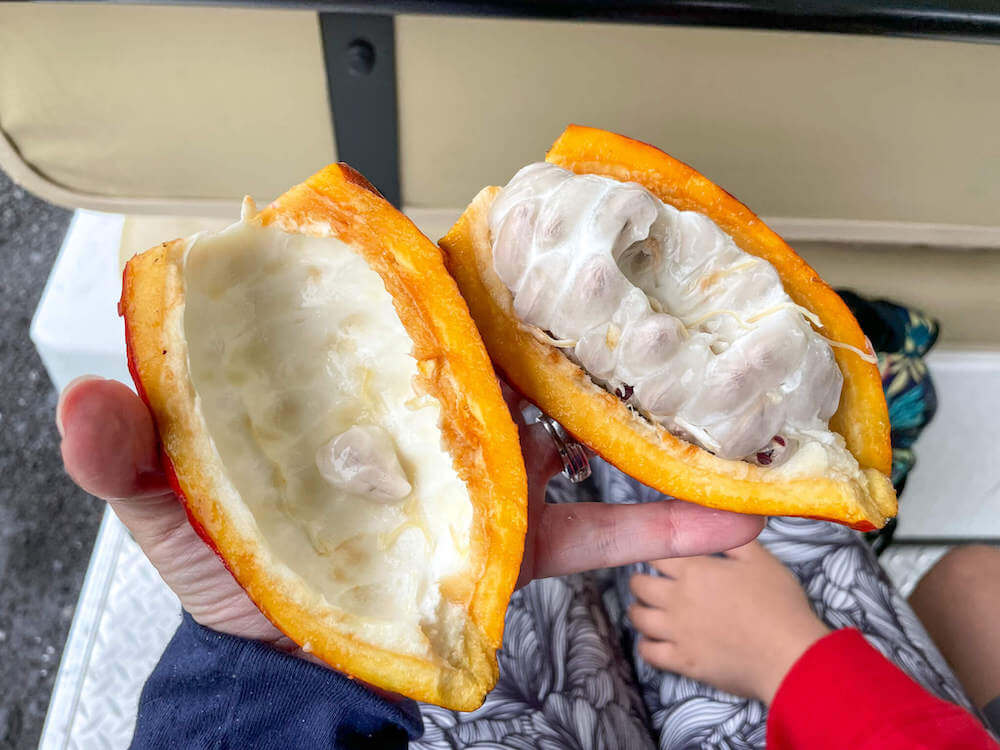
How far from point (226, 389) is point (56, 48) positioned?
428mm

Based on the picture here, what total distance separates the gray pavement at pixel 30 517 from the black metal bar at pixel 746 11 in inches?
33.1

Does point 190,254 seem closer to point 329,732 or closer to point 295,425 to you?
point 295,425

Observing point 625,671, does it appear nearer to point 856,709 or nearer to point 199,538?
point 856,709

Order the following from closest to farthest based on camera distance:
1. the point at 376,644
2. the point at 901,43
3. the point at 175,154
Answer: the point at 376,644 < the point at 901,43 < the point at 175,154

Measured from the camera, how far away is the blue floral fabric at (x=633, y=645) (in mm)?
769

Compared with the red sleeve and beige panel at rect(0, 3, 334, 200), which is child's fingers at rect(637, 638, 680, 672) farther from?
beige panel at rect(0, 3, 334, 200)

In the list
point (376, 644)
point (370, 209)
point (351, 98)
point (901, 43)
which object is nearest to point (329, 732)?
point (376, 644)

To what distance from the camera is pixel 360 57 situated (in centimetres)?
72

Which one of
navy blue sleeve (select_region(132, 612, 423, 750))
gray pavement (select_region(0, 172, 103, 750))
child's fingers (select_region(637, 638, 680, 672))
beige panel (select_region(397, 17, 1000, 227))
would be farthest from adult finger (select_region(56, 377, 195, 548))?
gray pavement (select_region(0, 172, 103, 750))

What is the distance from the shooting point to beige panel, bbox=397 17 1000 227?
72cm

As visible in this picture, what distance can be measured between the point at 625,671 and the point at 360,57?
2.38 ft

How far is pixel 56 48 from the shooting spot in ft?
2.38

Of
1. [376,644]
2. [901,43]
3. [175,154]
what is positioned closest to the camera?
[376,644]

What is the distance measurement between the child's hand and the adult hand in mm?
232
